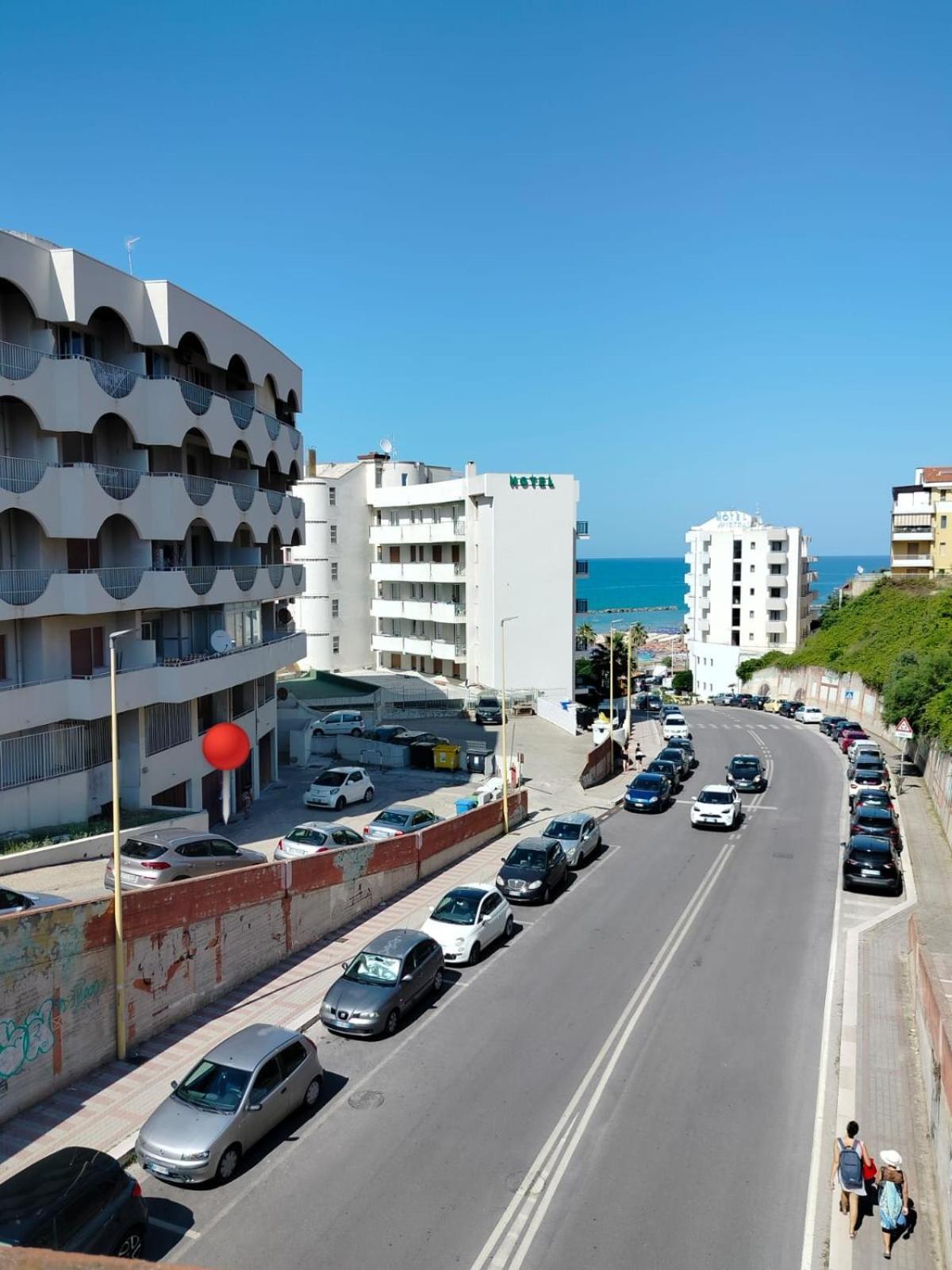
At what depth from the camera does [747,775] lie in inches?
1670

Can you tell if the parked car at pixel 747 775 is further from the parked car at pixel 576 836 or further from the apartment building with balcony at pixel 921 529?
the apartment building with balcony at pixel 921 529

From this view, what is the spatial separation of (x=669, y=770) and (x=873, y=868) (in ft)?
49.5

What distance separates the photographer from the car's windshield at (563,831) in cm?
3011

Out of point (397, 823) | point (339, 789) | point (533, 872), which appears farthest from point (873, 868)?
point (339, 789)

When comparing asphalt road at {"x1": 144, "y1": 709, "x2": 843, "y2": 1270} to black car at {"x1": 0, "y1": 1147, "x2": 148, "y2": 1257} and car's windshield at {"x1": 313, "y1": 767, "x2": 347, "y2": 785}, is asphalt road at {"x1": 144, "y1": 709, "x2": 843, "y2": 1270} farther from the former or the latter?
car's windshield at {"x1": 313, "y1": 767, "x2": 347, "y2": 785}

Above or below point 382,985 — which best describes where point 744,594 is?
above

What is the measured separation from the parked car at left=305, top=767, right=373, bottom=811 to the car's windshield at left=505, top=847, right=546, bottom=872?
951cm

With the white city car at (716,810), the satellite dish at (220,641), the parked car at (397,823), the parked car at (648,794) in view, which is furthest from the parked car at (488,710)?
the parked car at (397,823)

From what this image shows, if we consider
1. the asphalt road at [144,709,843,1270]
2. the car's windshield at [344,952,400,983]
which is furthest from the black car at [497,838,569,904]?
the car's windshield at [344,952,400,983]

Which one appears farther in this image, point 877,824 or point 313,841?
point 877,824

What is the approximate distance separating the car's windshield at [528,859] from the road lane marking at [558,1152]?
5.05 m

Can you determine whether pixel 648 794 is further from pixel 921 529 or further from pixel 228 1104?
pixel 921 529

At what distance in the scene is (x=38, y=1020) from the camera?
49.3ft

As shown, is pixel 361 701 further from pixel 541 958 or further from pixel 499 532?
pixel 541 958
